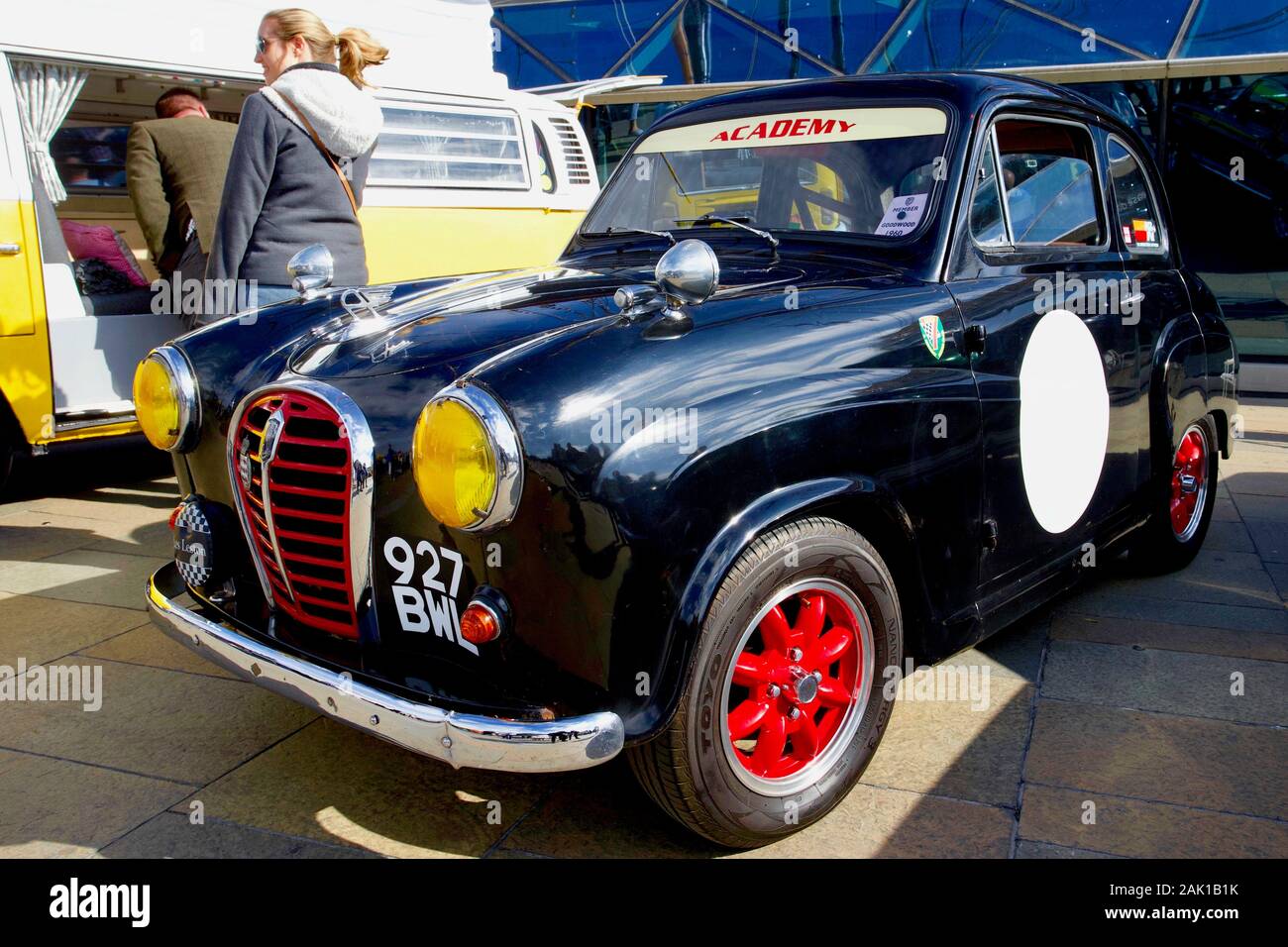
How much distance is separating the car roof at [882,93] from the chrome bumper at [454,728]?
85.3 inches

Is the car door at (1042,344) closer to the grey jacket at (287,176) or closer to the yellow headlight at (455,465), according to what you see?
the yellow headlight at (455,465)

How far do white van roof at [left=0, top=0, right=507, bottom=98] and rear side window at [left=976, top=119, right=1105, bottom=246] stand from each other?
4179mm

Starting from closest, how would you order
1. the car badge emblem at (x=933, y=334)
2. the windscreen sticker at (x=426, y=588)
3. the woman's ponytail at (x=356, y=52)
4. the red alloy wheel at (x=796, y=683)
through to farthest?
the windscreen sticker at (x=426, y=588)
the red alloy wheel at (x=796, y=683)
the car badge emblem at (x=933, y=334)
the woman's ponytail at (x=356, y=52)

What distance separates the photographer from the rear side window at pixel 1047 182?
343 centimetres

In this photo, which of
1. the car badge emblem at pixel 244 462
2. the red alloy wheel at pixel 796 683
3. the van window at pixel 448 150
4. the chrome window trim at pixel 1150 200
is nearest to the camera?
the red alloy wheel at pixel 796 683

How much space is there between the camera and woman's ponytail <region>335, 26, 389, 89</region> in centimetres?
421

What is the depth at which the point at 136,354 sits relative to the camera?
18.9 feet

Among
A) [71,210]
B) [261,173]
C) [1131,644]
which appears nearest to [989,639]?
[1131,644]

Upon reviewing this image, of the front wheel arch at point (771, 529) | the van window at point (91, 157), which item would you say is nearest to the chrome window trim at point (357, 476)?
the front wheel arch at point (771, 529)

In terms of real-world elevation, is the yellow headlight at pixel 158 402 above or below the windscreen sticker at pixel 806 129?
below

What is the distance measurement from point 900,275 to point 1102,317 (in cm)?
94

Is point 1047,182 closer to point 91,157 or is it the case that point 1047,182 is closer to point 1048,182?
point 1048,182

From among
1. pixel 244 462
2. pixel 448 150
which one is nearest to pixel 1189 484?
pixel 244 462
